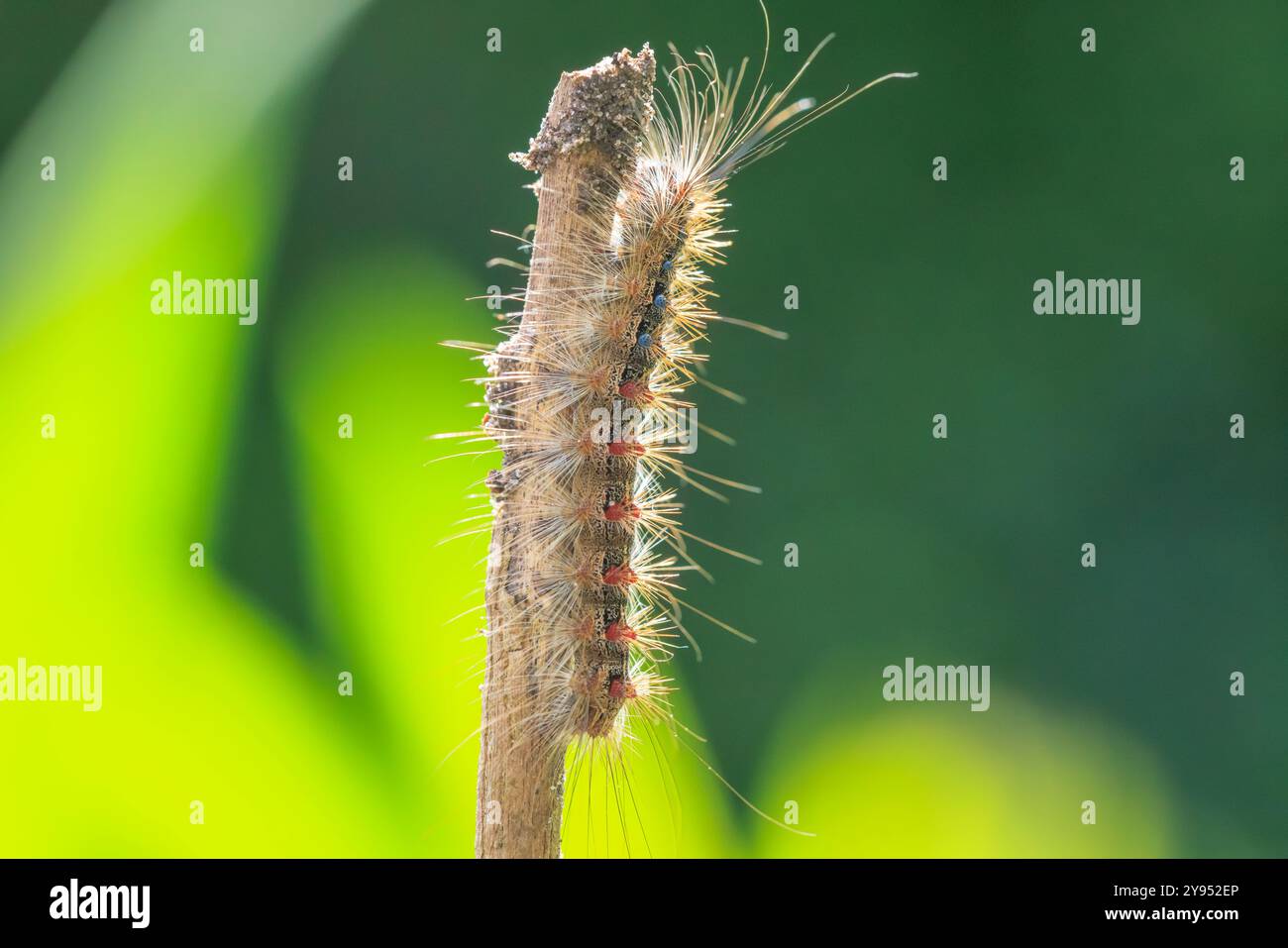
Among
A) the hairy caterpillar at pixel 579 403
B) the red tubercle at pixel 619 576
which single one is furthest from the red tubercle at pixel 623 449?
the red tubercle at pixel 619 576

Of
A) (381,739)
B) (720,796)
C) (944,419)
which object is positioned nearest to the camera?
(381,739)

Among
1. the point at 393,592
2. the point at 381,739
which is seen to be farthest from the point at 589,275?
the point at 381,739

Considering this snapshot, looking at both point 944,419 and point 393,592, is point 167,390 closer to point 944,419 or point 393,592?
point 393,592

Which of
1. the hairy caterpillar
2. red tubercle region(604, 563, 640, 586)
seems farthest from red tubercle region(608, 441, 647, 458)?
red tubercle region(604, 563, 640, 586)

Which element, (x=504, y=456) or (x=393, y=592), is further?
(x=393, y=592)

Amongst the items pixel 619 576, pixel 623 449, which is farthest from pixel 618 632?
pixel 623 449

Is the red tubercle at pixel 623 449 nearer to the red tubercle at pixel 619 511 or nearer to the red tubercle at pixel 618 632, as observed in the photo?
the red tubercle at pixel 619 511

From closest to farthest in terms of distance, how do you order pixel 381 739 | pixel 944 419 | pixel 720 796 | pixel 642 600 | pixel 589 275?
pixel 589 275 < pixel 642 600 < pixel 381 739 < pixel 720 796 < pixel 944 419
